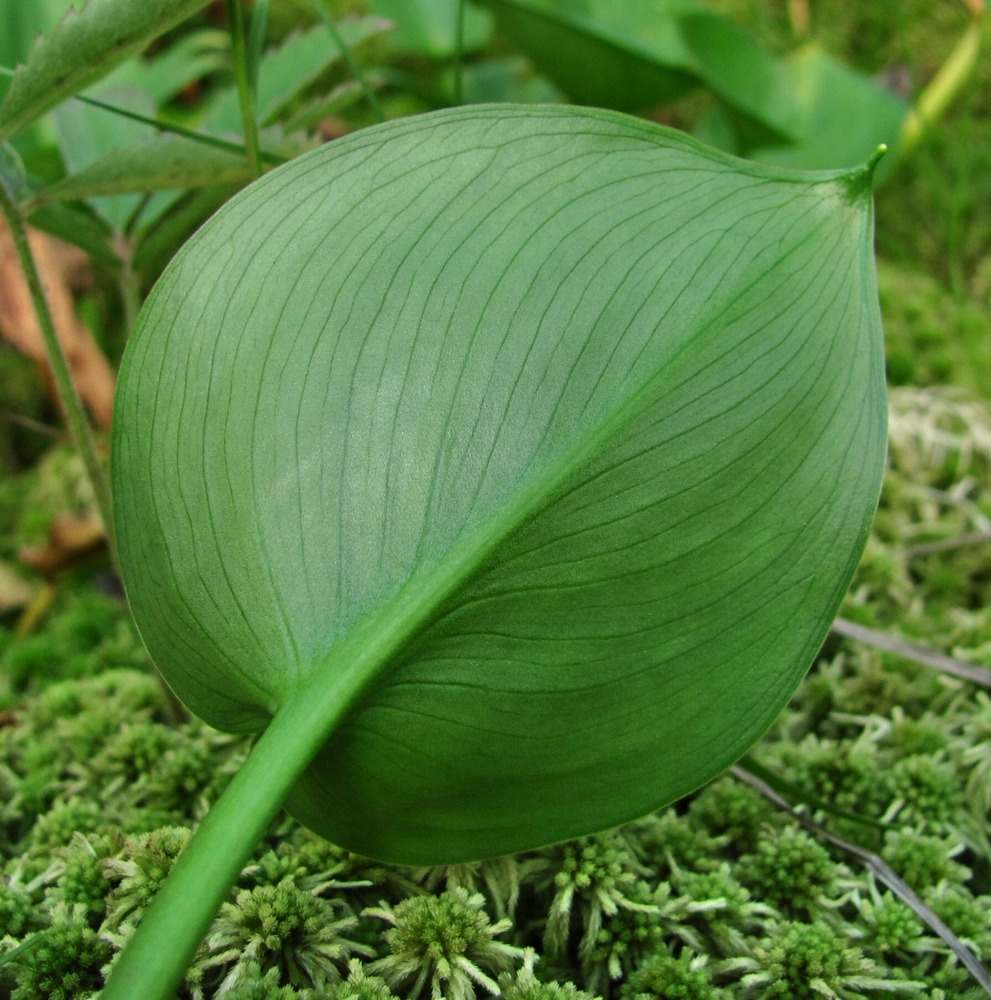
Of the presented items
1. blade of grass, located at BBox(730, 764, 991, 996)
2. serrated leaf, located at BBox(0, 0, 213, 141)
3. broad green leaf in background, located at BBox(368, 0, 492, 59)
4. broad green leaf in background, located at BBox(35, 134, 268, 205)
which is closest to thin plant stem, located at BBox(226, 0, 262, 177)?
broad green leaf in background, located at BBox(35, 134, 268, 205)

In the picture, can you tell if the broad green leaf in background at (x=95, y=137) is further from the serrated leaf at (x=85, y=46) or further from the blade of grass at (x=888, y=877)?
the blade of grass at (x=888, y=877)

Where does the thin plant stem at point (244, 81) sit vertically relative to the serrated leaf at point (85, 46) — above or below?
above

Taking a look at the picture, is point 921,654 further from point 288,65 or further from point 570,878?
point 288,65

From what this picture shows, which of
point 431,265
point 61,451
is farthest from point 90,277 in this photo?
point 431,265

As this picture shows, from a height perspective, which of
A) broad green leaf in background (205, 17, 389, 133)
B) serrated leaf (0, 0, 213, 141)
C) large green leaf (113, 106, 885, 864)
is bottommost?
large green leaf (113, 106, 885, 864)

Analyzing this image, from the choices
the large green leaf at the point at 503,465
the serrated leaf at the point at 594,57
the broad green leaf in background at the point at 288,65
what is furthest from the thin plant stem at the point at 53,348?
the serrated leaf at the point at 594,57

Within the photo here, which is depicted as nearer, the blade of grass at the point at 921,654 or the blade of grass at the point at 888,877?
the blade of grass at the point at 888,877

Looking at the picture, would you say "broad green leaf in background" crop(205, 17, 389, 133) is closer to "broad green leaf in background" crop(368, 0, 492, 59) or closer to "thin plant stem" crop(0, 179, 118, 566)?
"thin plant stem" crop(0, 179, 118, 566)
